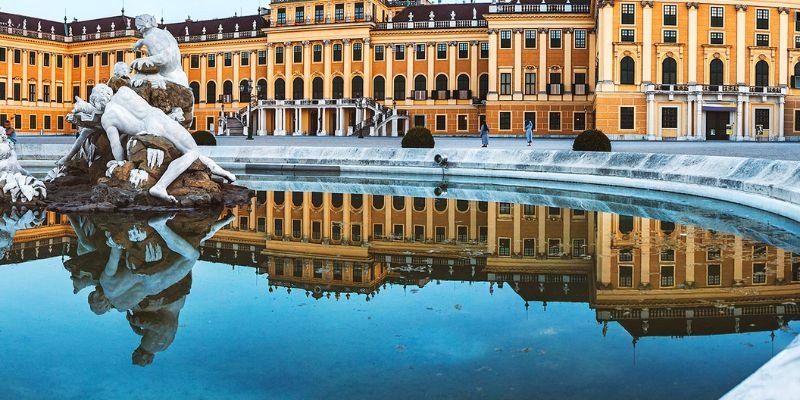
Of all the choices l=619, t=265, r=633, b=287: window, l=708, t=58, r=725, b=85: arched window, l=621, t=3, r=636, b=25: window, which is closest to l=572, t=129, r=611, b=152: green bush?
l=619, t=265, r=633, b=287: window

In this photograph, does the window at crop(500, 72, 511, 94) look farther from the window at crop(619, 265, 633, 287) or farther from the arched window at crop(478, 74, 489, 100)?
the window at crop(619, 265, 633, 287)

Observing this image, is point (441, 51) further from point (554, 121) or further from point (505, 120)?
point (554, 121)

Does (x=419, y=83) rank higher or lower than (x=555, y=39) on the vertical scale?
lower

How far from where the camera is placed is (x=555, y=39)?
2052 inches

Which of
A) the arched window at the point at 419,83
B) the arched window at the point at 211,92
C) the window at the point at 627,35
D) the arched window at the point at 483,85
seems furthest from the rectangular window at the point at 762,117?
the arched window at the point at 211,92

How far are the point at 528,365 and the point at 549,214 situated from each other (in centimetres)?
681

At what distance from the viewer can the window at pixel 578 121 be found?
51.5 metres

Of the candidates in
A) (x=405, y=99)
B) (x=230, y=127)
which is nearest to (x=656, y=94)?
(x=405, y=99)

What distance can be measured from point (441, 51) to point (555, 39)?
9.08 metres

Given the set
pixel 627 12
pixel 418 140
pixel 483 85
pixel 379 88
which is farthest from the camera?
pixel 379 88

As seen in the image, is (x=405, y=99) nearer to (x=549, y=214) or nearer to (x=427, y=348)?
(x=549, y=214)

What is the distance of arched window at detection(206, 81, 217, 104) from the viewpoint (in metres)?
65.8

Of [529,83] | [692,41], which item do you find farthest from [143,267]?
[529,83]

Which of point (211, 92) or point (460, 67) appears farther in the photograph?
point (211, 92)
